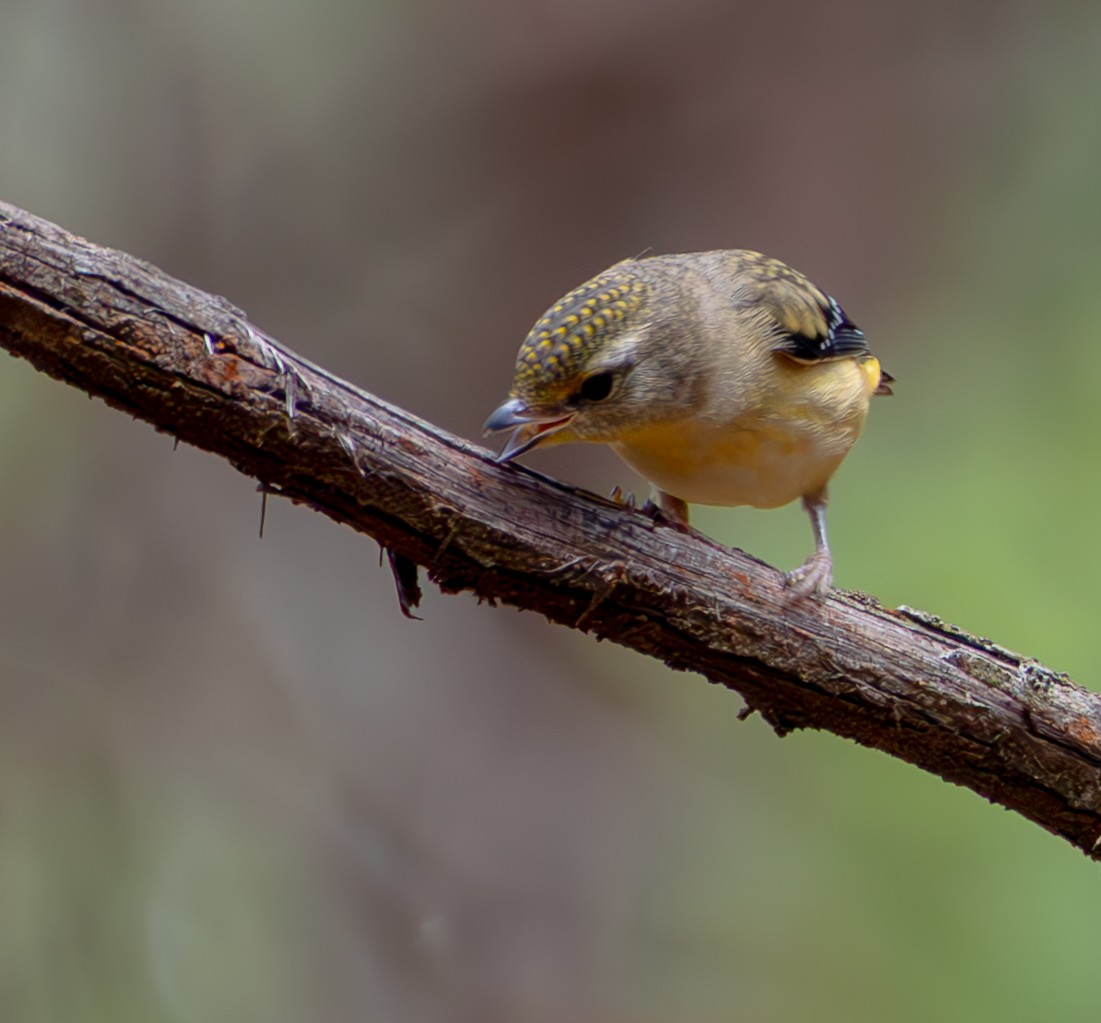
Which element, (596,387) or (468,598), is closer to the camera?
(596,387)

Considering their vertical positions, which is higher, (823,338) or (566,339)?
(823,338)

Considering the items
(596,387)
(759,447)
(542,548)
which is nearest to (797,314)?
(759,447)

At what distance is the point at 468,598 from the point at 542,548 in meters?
4.36

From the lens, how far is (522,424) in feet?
8.89

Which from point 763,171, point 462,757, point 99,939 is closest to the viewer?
point 99,939

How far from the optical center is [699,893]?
5.94m

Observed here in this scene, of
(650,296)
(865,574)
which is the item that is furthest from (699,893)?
(650,296)

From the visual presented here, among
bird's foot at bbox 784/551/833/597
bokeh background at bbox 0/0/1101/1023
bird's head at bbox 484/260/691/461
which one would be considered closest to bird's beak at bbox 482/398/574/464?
bird's head at bbox 484/260/691/461

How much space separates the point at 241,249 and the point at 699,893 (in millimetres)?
4314

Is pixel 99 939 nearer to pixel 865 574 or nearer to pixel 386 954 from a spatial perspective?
pixel 386 954

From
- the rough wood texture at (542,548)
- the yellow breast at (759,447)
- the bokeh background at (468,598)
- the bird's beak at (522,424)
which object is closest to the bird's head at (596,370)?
the bird's beak at (522,424)

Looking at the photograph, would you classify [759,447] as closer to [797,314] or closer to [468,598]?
[797,314]

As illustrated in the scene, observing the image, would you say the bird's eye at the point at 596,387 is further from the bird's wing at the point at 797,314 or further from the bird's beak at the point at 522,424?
the bird's wing at the point at 797,314

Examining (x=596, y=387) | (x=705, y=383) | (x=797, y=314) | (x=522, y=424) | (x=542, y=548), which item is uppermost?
(x=797, y=314)
